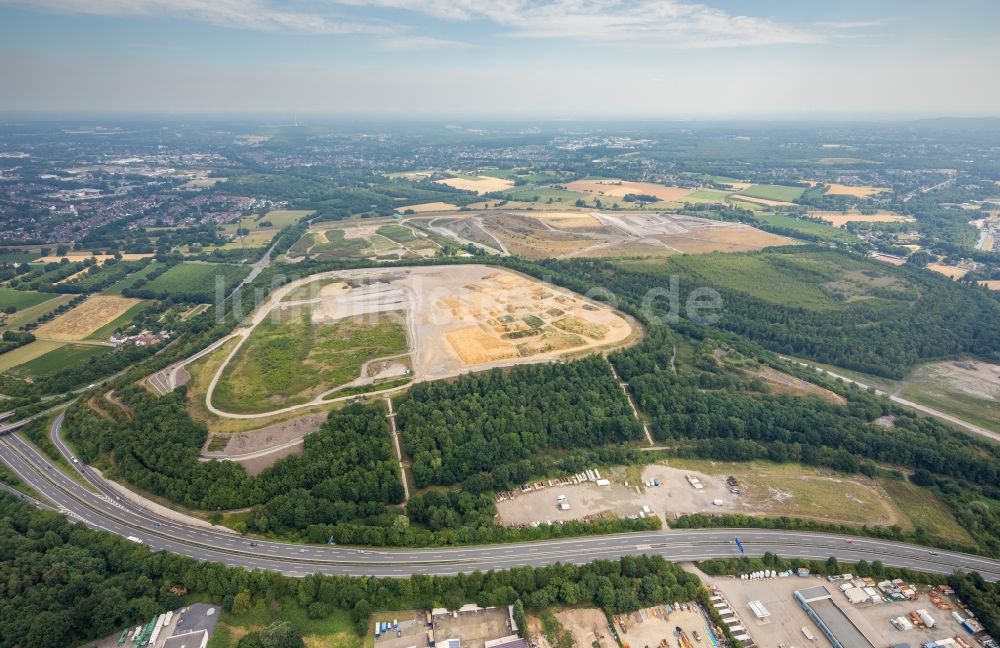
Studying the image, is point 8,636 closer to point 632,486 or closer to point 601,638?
point 601,638

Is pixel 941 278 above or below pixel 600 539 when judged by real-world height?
above

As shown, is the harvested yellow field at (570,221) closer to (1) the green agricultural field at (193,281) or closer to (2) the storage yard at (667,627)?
(1) the green agricultural field at (193,281)

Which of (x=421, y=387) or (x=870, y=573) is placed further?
(x=421, y=387)

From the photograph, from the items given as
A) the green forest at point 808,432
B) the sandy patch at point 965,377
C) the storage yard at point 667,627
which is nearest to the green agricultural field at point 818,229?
the sandy patch at point 965,377

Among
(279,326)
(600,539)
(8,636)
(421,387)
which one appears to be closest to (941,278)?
(600,539)

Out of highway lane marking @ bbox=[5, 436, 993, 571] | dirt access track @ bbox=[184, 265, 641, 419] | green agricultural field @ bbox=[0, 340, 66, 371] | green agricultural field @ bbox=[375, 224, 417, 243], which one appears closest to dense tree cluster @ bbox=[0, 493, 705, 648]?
highway lane marking @ bbox=[5, 436, 993, 571]

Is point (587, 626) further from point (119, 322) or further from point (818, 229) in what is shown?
point (818, 229)

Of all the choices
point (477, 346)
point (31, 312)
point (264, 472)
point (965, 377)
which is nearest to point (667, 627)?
point (264, 472)
